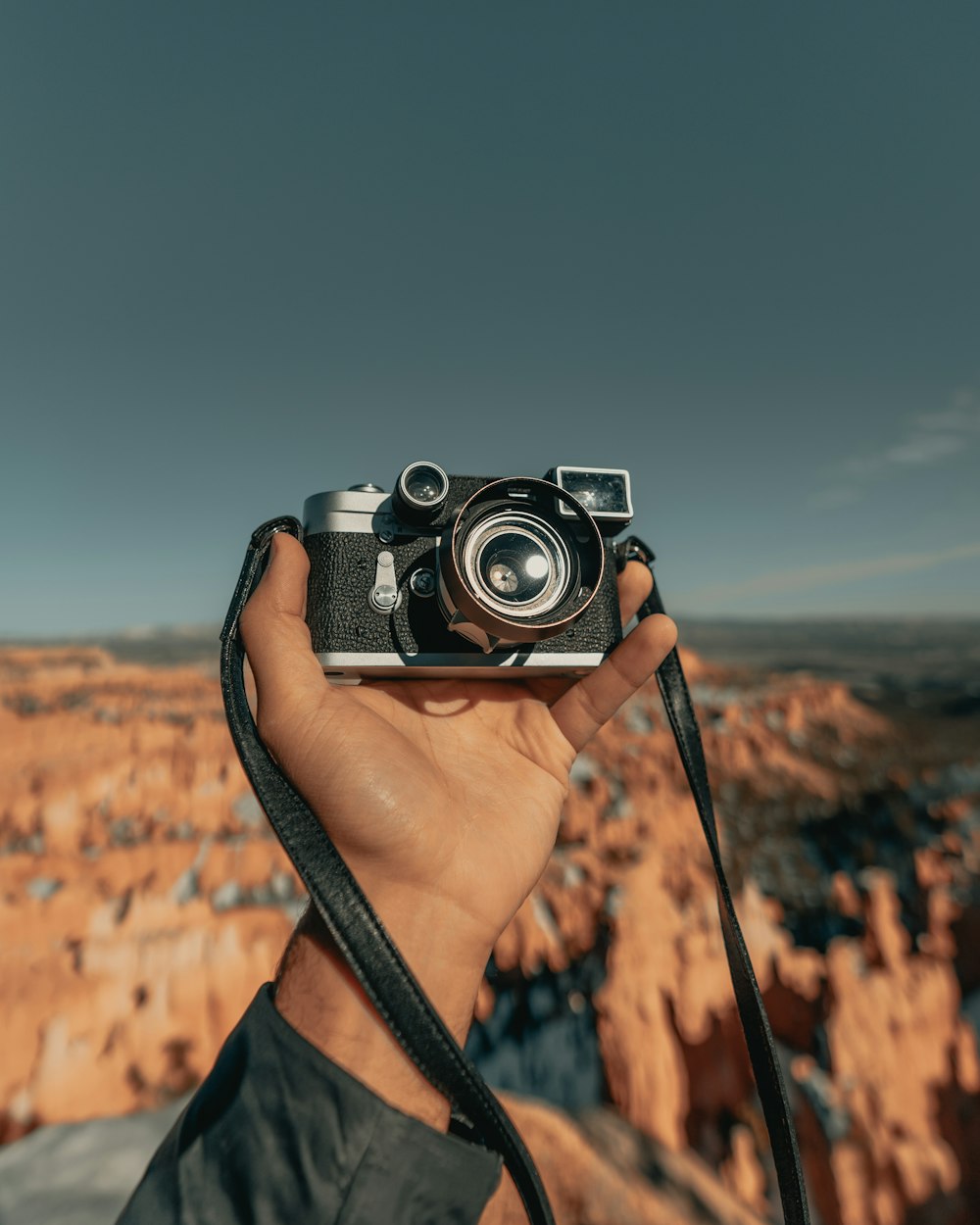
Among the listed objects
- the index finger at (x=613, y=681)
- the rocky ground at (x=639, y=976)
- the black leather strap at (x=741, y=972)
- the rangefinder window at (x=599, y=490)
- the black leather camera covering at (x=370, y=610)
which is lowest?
the rocky ground at (x=639, y=976)

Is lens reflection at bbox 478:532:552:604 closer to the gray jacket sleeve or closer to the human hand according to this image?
the human hand

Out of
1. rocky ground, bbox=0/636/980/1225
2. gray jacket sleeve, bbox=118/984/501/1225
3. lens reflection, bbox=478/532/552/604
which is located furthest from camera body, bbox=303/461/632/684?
rocky ground, bbox=0/636/980/1225

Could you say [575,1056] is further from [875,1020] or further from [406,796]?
[406,796]

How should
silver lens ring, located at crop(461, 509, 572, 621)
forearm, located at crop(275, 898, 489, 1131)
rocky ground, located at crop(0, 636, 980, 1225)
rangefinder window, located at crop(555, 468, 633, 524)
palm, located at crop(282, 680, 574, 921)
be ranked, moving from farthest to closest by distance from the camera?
rocky ground, located at crop(0, 636, 980, 1225) → rangefinder window, located at crop(555, 468, 633, 524) → silver lens ring, located at crop(461, 509, 572, 621) → palm, located at crop(282, 680, 574, 921) → forearm, located at crop(275, 898, 489, 1131)

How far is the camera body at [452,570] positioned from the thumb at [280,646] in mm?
71

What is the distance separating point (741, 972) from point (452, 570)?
2.56 feet

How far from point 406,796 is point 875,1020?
146 centimetres

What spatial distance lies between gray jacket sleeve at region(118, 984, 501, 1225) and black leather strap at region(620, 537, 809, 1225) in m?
0.47

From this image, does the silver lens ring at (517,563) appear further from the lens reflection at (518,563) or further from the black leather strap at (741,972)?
the black leather strap at (741,972)

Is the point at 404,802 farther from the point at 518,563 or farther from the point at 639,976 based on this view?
the point at 639,976

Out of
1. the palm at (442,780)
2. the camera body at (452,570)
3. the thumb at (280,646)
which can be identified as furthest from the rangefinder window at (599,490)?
the thumb at (280,646)

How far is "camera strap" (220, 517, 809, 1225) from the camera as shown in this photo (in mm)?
662

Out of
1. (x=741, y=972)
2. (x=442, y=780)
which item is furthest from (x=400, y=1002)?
(x=741, y=972)

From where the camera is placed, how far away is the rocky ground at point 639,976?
4.07ft
